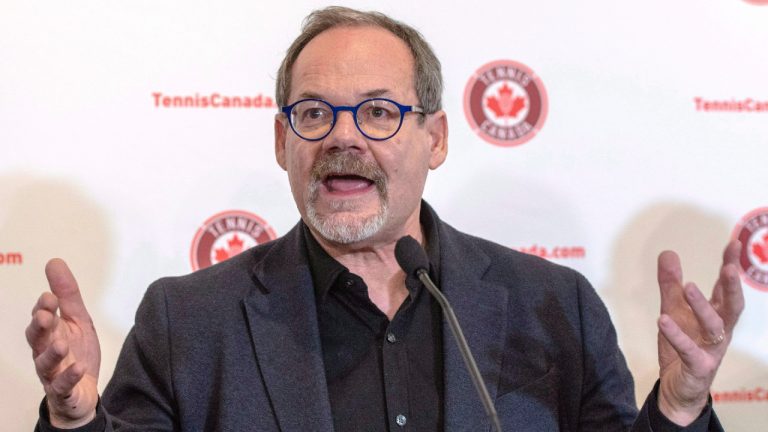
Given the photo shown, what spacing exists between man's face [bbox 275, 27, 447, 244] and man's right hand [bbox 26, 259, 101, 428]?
574 millimetres

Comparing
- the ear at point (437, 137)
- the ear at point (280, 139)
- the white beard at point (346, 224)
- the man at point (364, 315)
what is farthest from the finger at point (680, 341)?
the ear at point (280, 139)

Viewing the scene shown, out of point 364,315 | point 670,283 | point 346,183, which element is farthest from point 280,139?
point 670,283

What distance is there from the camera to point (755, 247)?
269 cm

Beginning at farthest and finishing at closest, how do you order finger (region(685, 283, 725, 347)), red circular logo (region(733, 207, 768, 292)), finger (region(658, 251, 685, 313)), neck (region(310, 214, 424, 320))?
red circular logo (region(733, 207, 768, 292)), neck (region(310, 214, 424, 320)), finger (region(658, 251, 685, 313)), finger (region(685, 283, 725, 347))

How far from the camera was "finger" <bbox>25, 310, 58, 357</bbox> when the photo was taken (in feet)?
4.98

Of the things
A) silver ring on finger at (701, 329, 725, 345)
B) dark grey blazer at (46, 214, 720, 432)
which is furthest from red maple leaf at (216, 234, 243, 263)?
silver ring on finger at (701, 329, 725, 345)

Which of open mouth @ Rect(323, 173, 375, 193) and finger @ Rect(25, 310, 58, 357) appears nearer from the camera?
finger @ Rect(25, 310, 58, 357)

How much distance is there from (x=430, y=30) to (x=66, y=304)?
4.41 ft

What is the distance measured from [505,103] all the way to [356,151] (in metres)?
0.74

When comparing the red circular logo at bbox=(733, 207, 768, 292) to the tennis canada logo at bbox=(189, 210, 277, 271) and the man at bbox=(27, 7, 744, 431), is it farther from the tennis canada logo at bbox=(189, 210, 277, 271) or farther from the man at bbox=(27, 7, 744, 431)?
A: the tennis canada logo at bbox=(189, 210, 277, 271)

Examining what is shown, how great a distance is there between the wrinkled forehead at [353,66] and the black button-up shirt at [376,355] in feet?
1.30

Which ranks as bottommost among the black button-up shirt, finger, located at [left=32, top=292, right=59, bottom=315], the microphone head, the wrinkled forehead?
the black button-up shirt

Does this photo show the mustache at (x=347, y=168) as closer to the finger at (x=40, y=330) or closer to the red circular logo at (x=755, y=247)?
the finger at (x=40, y=330)

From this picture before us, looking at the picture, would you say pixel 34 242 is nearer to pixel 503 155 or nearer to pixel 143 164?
pixel 143 164
